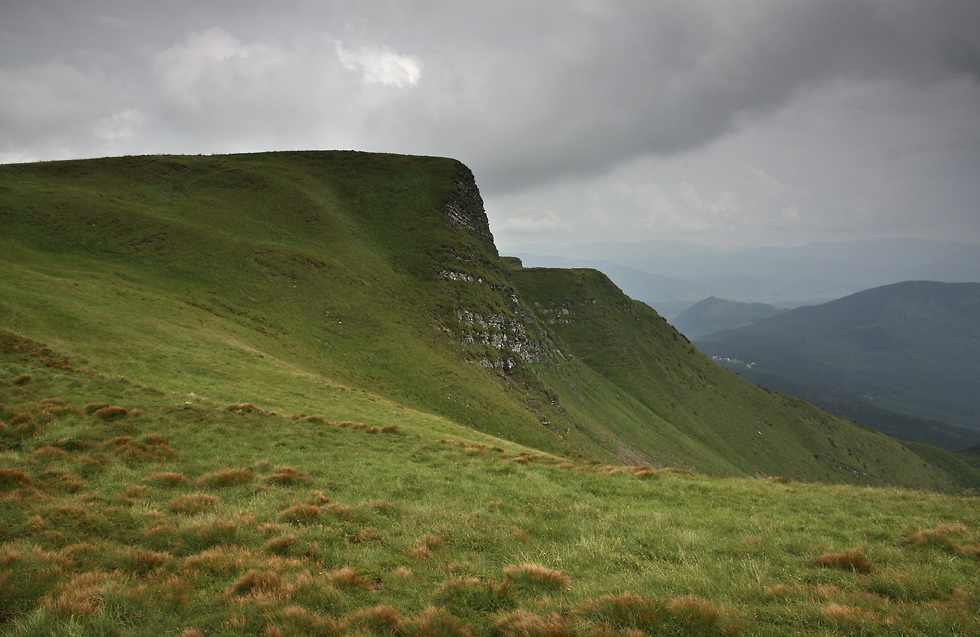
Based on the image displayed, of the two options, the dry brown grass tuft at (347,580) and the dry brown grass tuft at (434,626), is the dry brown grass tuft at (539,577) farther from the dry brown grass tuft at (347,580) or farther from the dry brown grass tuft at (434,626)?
the dry brown grass tuft at (347,580)

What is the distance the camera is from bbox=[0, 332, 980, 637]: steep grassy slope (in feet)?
22.6

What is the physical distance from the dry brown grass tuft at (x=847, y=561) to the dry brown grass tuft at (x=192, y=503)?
15516mm

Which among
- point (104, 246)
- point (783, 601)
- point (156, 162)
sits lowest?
point (783, 601)

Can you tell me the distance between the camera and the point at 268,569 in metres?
8.59

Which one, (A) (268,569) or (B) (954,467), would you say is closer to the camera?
(A) (268,569)

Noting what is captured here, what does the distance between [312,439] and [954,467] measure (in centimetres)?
30026

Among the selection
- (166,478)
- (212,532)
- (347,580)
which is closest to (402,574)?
(347,580)

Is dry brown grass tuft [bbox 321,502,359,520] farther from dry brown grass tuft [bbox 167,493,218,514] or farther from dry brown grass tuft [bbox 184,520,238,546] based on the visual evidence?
dry brown grass tuft [bbox 167,493,218,514]

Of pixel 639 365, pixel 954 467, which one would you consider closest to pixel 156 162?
pixel 639 365

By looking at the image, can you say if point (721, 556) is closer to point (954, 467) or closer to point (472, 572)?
point (472, 572)

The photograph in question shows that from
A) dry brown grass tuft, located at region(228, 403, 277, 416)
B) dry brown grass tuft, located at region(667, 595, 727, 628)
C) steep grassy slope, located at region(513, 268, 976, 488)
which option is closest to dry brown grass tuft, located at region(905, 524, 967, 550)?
dry brown grass tuft, located at region(667, 595, 727, 628)

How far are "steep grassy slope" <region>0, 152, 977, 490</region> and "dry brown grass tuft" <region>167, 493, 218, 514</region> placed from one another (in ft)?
41.3

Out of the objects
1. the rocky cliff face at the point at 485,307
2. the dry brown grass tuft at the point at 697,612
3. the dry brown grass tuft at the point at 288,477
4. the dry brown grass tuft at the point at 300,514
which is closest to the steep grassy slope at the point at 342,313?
the rocky cliff face at the point at 485,307

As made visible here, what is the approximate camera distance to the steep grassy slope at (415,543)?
690 cm
